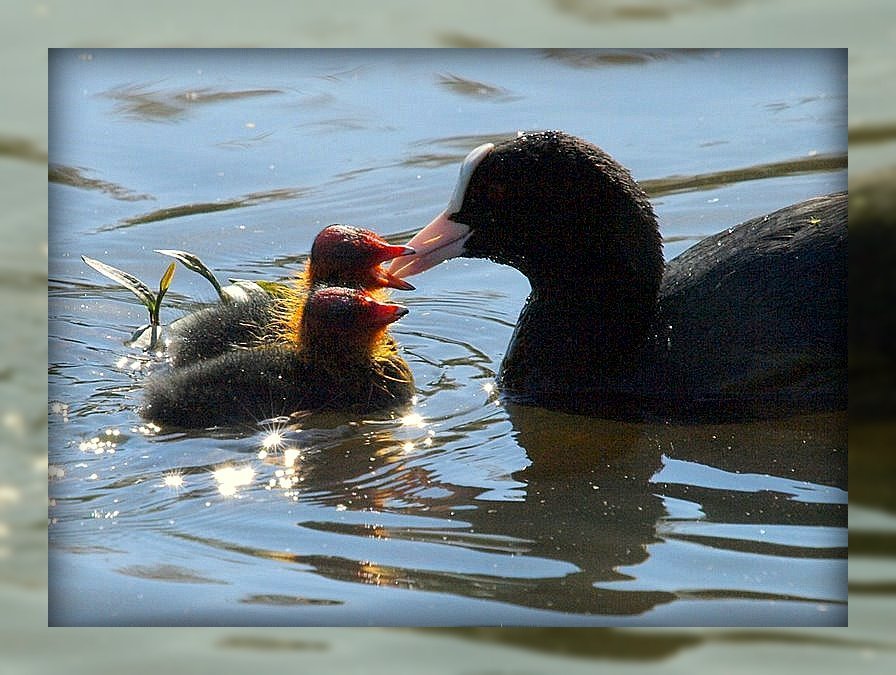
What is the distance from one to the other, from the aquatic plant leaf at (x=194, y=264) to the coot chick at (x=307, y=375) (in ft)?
0.72

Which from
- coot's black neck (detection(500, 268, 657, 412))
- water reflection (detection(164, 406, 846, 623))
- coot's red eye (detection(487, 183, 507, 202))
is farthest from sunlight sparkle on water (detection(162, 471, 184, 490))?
coot's red eye (detection(487, 183, 507, 202))

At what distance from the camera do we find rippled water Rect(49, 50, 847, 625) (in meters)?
3.65

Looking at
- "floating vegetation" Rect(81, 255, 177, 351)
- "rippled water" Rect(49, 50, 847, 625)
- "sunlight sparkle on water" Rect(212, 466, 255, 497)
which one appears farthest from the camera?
"floating vegetation" Rect(81, 255, 177, 351)

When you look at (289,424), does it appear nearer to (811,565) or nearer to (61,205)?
(61,205)

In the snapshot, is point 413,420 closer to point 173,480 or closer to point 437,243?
point 437,243

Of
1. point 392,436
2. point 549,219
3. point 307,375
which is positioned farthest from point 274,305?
point 549,219

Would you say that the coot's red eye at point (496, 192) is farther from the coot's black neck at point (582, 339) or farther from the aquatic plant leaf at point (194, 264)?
the aquatic plant leaf at point (194, 264)

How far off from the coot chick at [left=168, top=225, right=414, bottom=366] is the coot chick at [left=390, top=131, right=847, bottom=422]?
3.0 inches

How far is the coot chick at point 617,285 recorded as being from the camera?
4.48 metres

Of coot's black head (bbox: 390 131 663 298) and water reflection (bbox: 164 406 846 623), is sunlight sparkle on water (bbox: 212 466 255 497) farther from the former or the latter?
coot's black head (bbox: 390 131 663 298)
